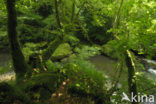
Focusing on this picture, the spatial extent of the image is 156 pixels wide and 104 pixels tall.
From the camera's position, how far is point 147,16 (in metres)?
2.20

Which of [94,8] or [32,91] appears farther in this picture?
[94,8]

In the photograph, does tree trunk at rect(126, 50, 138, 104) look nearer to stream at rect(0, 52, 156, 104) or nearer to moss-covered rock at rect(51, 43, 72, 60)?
stream at rect(0, 52, 156, 104)

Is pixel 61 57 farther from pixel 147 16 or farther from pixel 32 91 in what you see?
pixel 147 16

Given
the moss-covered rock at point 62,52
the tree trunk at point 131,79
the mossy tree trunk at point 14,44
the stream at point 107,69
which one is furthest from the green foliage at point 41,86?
the moss-covered rock at point 62,52

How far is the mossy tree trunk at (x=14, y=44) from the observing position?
2.30 m

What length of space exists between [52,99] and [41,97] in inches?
13.5

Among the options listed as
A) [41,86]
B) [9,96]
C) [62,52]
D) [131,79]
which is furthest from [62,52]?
[9,96]

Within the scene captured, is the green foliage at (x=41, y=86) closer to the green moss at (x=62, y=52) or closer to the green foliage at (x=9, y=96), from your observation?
the green foliage at (x=9, y=96)

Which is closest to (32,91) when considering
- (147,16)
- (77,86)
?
(77,86)

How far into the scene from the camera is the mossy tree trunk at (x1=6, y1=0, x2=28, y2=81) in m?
2.30

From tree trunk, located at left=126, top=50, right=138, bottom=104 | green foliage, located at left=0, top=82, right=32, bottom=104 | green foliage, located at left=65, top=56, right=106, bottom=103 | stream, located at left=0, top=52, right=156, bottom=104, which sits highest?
green foliage, located at left=0, top=82, right=32, bottom=104

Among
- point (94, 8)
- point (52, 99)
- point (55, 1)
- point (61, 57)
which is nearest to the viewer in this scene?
point (52, 99)

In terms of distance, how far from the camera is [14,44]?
276 centimetres

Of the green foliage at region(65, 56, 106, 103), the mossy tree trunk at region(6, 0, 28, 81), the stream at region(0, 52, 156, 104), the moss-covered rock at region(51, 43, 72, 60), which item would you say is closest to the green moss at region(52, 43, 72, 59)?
the moss-covered rock at region(51, 43, 72, 60)
